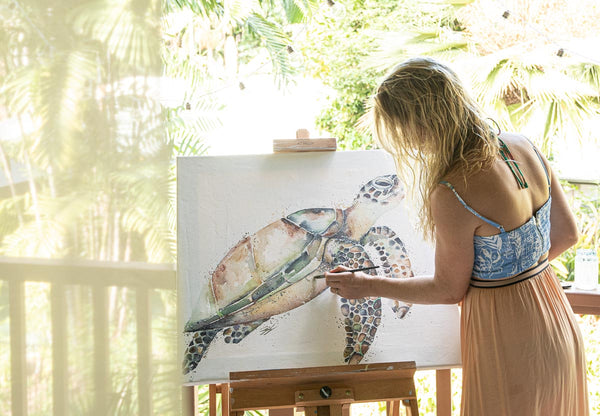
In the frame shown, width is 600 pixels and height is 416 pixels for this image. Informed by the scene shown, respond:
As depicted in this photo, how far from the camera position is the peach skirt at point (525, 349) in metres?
1.34

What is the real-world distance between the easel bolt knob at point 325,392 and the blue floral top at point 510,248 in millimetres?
484

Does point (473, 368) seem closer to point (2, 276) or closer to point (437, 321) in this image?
point (437, 321)

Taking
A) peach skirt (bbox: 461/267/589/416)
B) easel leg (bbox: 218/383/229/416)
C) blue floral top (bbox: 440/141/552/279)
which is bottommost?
easel leg (bbox: 218/383/229/416)

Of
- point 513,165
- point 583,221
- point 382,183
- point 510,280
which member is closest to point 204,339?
point 382,183

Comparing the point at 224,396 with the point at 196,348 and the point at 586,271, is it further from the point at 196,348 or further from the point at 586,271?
the point at 586,271

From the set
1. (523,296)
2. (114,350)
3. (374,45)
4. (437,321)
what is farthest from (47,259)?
(374,45)

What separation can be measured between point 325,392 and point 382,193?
2.03 ft

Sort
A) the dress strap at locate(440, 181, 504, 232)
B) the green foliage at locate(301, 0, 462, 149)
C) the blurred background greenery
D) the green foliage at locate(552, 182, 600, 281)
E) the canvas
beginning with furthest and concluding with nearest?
the green foliage at locate(301, 0, 462, 149) → the green foliage at locate(552, 182, 600, 281) → the canvas → the dress strap at locate(440, 181, 504, 232) → the blurred background greenery

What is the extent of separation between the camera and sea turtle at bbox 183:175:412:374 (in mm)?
1591

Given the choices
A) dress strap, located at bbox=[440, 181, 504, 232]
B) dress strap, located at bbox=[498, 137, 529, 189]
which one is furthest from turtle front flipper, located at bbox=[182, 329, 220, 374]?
dress strap, located at bbox=[498, 137, 529, 189]

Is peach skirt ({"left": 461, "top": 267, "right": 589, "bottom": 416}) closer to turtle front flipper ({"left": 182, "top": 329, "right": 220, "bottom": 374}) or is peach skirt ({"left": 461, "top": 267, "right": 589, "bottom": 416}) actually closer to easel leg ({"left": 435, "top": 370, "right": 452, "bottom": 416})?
easel leg ({"left": 435, "top": 370, "right": 452, "bottom": 416})

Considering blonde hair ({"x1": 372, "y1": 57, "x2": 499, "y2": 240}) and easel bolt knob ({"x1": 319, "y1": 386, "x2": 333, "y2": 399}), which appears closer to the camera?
blonde hair ({"x1": 372, "y1": 57, "x2": 499, "y2": 240})

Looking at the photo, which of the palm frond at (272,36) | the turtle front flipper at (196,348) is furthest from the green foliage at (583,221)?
the turtle front flipper at (196,348)

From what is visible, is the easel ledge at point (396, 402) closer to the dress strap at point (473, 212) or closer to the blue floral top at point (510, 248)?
the blue floral top at point (510, 248)
